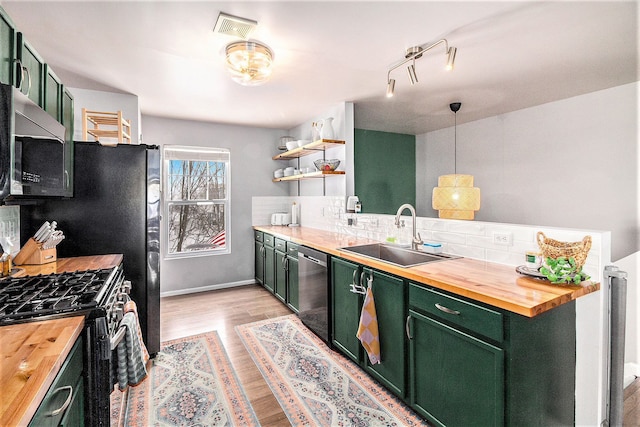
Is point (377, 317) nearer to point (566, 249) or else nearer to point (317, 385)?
point (317, 385)

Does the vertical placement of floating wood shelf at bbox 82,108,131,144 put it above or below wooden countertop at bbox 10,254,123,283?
above

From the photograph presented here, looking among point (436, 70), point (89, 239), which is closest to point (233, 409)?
point (89, 239)

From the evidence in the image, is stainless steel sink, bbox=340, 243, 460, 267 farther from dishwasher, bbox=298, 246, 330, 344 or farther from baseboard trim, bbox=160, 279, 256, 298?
baseboard trim, bbox=160, 279, 256, 298

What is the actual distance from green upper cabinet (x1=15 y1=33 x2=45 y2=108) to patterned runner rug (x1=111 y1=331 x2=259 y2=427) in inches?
77.7

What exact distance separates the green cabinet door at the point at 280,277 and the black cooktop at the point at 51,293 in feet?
6.45

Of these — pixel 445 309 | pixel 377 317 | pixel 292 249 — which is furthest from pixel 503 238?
pixel 292 249

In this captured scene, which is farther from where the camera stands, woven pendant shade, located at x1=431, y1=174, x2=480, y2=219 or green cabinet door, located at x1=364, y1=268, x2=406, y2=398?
woven pendant shade, located at x1=431, y1=174, x2=480, y2=219

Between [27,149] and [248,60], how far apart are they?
138cm

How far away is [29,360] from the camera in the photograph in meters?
0.93

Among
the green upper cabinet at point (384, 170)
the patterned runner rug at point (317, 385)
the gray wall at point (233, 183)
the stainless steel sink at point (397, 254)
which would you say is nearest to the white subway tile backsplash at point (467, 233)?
the stainless steel sink at point (397, 254)

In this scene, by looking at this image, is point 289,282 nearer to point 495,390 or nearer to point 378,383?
point 378,383

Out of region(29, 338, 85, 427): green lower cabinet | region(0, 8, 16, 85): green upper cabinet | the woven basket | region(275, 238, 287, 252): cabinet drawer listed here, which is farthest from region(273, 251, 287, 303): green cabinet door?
region(0, 8, 16, 85): green upper cabinet

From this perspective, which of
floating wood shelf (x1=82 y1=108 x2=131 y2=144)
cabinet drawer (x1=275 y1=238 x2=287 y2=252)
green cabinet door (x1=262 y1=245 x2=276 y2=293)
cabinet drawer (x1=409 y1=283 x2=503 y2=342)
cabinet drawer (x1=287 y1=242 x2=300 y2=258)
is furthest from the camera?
green cabinet door (x1=262 y1=245 x2=276 y2=293)

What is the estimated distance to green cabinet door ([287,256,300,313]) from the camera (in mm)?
3369
